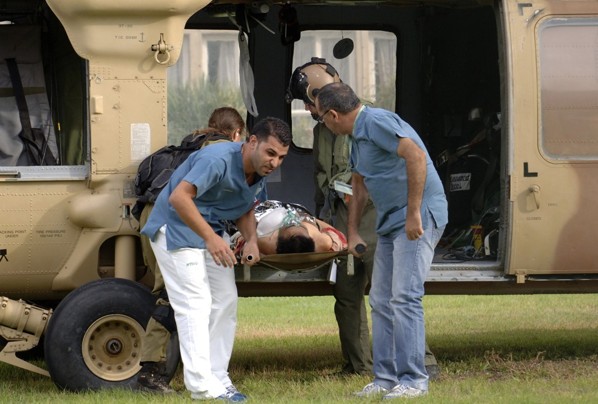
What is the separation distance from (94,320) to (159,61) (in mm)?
1733

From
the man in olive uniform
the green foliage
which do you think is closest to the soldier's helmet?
the man in olive uniform

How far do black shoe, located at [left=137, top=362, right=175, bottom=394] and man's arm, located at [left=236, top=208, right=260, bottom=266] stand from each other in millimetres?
935

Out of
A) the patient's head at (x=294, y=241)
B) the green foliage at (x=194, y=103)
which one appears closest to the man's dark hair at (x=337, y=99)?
the patient's head at (x=294, y=241)

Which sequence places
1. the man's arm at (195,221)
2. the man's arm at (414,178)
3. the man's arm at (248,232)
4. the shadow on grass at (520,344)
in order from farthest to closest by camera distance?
the shadow on grass at (520,344) < the man's arm at (248,232) < the man's arm at (414,178) < the man's arm at (195,221)

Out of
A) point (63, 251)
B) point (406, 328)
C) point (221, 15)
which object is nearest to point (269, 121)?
point (406, 328)

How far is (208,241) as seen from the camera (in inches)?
297

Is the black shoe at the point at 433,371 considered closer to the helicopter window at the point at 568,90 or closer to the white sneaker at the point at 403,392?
the white sneaker at the point at 403,392

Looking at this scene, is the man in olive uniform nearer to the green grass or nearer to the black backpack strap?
the green grass

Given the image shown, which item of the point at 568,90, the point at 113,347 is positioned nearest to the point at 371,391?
the point at 113,347

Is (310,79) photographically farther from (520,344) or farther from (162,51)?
(520,344)

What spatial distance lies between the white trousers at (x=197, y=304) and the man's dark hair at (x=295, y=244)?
1.80 ft

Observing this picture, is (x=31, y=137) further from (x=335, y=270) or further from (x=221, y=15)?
(x=335, y=270)

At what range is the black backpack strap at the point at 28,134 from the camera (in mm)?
9758

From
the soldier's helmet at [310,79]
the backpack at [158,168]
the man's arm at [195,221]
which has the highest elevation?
the soldier's helmet at [310,79]
